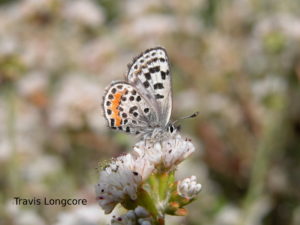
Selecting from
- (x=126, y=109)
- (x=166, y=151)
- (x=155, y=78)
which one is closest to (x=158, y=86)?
(x=155, y=78)

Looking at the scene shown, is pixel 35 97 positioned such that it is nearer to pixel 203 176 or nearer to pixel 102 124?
pixel 102 124

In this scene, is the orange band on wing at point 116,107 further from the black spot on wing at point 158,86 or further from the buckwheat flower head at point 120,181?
the buckwheat flower head at point 120,181

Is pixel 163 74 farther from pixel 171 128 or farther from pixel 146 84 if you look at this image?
pixel 171 128

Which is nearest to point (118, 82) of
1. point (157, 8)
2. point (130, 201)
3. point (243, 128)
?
point (130, 201)

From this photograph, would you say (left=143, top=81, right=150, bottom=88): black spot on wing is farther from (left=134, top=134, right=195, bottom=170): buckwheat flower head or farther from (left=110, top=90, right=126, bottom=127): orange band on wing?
(left=134, top=134, right=195, bottom=170): buckwheat flower head

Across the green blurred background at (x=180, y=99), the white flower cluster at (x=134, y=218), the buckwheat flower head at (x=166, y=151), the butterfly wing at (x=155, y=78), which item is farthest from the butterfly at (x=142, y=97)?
the green blurred background at (x=180, y=99)
